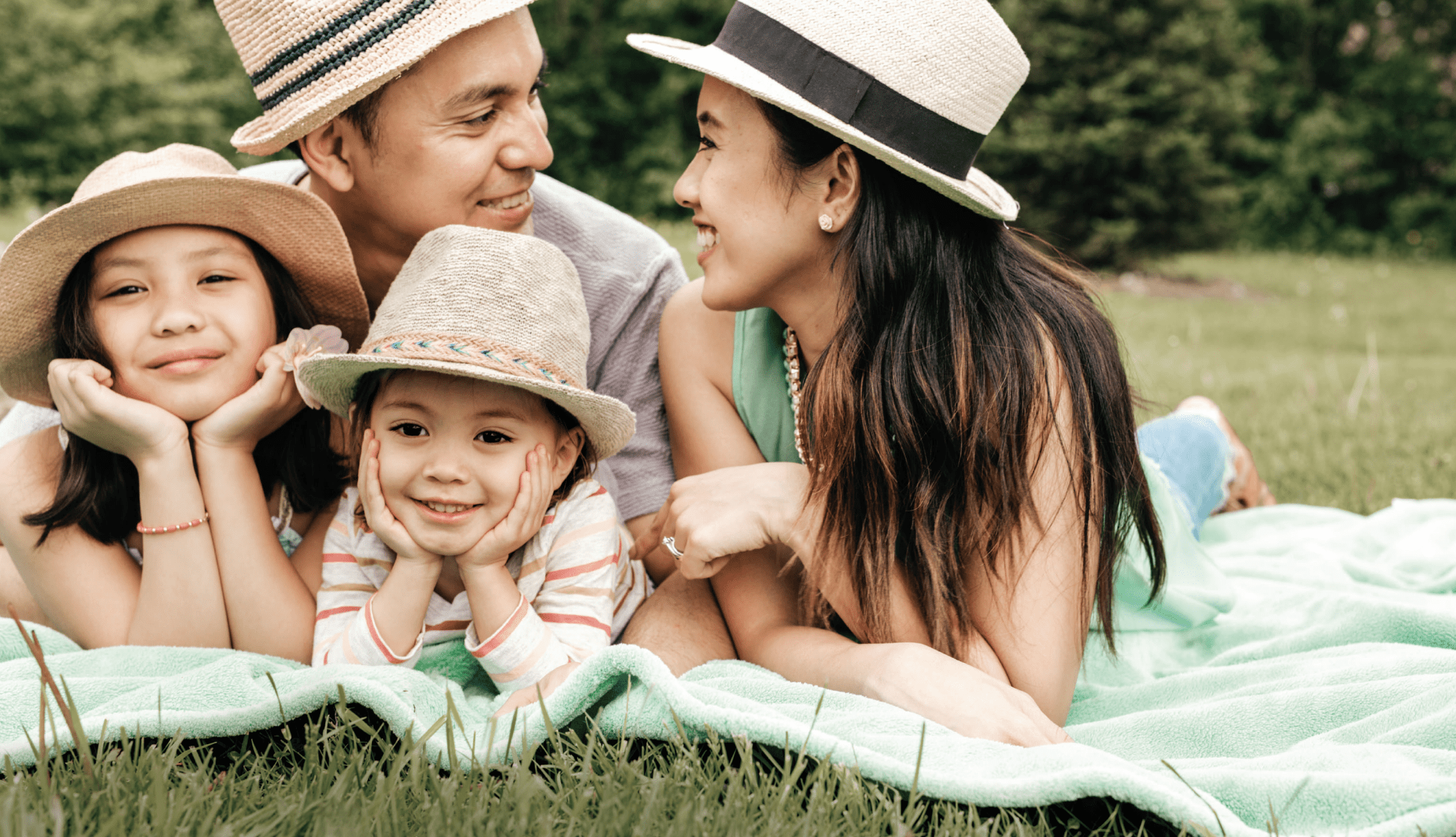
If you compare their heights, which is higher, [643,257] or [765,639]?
[643,257]

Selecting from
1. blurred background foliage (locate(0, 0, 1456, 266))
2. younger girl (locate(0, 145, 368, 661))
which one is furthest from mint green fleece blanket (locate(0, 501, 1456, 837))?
blurred background foliage (locate(0, 0, 1456, 266))

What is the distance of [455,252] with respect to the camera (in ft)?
7.79

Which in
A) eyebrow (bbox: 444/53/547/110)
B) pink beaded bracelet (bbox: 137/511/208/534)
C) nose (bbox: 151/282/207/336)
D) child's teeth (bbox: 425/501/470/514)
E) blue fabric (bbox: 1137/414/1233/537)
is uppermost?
eyebrow (bbox: 444/53/547/110)

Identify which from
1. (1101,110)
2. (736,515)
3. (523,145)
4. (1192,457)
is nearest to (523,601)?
(736,515)

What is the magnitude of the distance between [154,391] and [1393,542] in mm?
3523

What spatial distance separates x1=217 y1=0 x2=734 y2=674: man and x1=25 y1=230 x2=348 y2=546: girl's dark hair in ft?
1.32

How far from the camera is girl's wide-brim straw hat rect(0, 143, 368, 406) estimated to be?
2.28 meters

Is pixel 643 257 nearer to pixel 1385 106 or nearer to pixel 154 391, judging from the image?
pixel 154 391

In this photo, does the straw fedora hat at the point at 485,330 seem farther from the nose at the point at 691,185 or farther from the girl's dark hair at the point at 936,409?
the girl's dark hair at the point at 936,409

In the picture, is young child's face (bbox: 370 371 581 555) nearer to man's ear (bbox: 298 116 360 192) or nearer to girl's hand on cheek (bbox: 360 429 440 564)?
girl's hand on cheek (bbox: 360 429 440 564)

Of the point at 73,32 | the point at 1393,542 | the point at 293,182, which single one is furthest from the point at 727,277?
the point at 73,32

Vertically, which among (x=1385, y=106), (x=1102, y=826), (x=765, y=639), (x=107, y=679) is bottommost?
(x=107, y=679)

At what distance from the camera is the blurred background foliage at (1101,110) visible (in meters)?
13.5

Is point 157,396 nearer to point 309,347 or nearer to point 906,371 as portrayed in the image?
point 309,347
